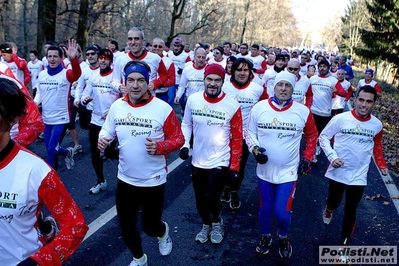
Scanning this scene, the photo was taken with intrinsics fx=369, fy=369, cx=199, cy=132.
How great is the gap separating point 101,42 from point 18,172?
37.9 m

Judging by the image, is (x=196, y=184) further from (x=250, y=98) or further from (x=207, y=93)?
(x=250, y=98)

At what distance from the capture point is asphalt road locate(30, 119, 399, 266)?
4.47 metres

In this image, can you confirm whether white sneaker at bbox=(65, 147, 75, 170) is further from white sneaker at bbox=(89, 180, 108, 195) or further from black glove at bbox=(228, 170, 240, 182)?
black glove at bbox=(228, 170, 240, 182)

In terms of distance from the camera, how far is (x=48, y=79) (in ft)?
21.3

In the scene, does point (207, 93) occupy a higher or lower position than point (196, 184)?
higher

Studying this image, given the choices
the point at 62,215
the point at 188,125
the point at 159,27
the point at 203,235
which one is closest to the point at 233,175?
the point at 188,125

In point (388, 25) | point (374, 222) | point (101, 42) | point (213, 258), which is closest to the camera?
point (213, 258)

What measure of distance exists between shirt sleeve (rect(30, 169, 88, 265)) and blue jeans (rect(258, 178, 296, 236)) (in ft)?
8.81

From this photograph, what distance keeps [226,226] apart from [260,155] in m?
1.66

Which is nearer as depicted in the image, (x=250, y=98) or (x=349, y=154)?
(x=349, y=154)

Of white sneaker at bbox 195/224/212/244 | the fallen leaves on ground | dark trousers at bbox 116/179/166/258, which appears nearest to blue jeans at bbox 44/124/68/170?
dark trousers at bbox 116/179/166/258

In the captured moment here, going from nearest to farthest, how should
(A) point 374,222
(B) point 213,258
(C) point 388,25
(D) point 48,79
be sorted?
(B) point 213,258 → (A) point 374,222 → (D) point 48,79 → (C) point 388,25

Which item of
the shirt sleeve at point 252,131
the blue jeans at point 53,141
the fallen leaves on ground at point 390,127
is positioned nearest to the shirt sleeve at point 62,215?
the shirt sleeve at point 252,131

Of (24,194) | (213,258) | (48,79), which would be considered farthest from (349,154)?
(48,79)
